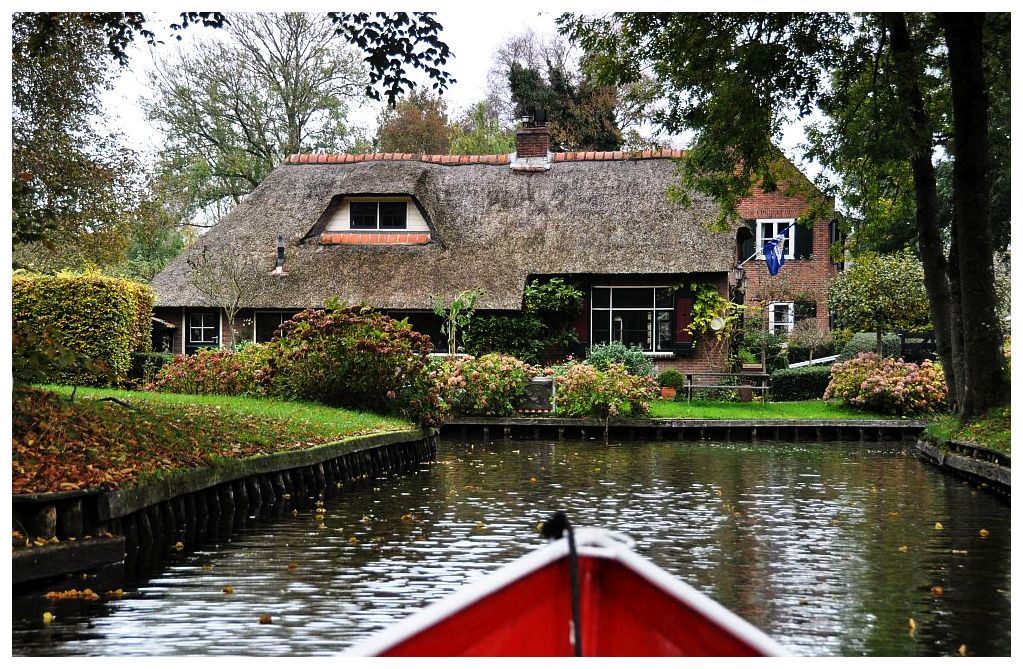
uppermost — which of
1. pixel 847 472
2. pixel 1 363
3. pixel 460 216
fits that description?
pixel 460 216

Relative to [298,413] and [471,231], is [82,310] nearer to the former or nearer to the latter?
[298,413]

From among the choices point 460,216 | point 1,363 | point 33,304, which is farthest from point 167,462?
point 460,216

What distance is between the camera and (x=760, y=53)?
51.8 feet

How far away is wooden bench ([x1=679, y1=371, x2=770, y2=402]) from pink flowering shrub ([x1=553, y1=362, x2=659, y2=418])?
248cm

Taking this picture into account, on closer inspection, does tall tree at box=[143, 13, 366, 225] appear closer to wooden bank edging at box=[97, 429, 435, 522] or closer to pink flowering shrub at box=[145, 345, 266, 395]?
pink flowering shrub at box=[145, 345, 266, 395]

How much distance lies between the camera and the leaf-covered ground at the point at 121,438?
26.4ft

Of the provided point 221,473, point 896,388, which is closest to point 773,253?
point 896,388

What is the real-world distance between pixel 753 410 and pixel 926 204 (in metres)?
6.32

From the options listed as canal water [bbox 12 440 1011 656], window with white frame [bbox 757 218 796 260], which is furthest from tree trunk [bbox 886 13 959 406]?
window with white frame [bbox 757 218 796 260]

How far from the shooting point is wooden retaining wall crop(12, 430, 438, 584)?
7.51m

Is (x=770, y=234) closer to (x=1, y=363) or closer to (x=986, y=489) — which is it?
(x=986, y=489)

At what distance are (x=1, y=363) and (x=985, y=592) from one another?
704 centimetres

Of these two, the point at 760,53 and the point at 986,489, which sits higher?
the point at 760,53

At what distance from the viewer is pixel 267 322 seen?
27875mm
